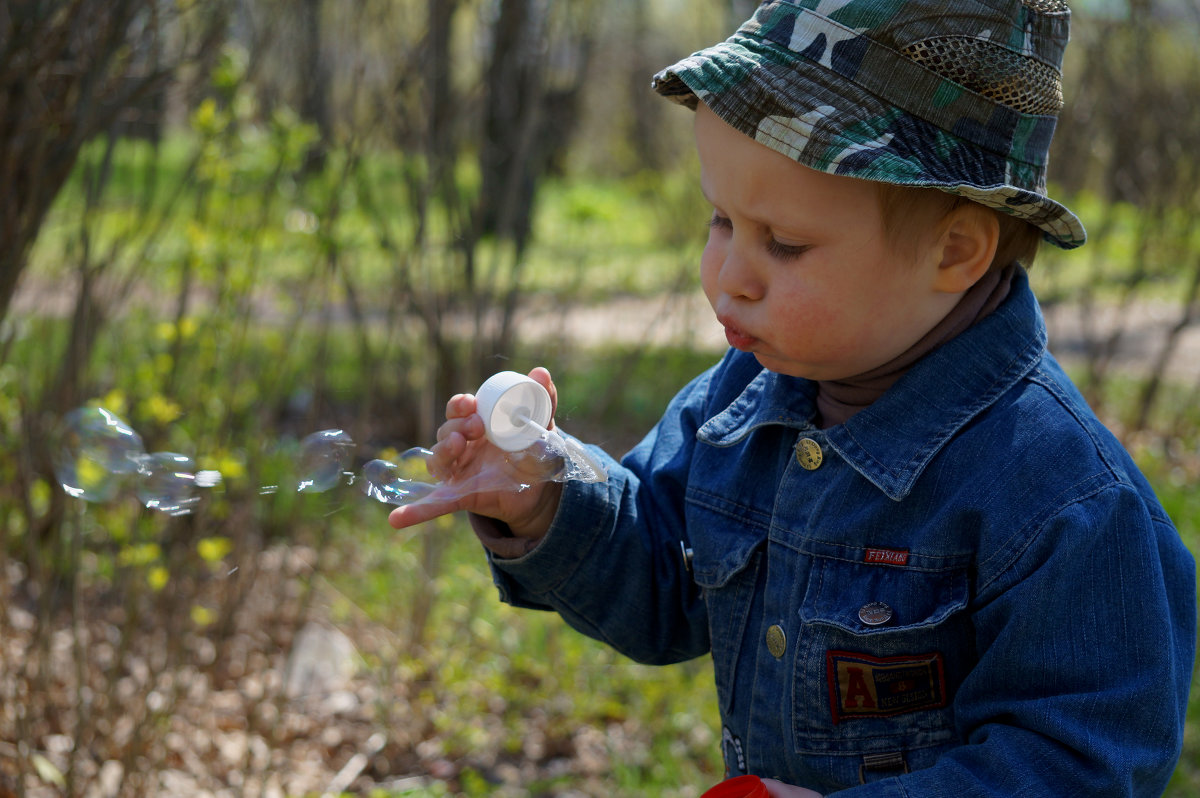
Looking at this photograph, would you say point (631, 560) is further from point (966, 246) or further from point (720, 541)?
point (966, 246)

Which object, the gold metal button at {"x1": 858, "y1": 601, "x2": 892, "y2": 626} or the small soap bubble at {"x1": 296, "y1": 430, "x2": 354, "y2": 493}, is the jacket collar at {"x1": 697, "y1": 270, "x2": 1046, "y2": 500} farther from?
the small soap bubble at {"x1": 296, "y1": 430, "x2": 354, "y2": 493}

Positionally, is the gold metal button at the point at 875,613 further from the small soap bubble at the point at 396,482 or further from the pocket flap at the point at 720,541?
the small soap bubble at the point at 396,482

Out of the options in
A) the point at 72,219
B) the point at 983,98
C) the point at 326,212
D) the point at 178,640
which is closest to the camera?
the point at 983,98

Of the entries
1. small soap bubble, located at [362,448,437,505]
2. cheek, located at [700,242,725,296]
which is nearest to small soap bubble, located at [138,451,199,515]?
small soap bubble, located at [362,448,437,505]

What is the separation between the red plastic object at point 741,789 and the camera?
4.18 ft

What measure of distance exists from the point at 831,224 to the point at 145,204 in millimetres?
2767

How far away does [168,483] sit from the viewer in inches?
76.2

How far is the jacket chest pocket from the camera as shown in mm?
1338

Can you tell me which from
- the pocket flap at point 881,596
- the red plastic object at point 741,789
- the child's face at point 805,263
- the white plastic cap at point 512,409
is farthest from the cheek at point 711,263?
the red plastic object at point 741,789

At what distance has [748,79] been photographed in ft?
4.47

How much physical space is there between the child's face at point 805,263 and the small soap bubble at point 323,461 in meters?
0.71

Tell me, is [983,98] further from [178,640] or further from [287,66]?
[287,66]

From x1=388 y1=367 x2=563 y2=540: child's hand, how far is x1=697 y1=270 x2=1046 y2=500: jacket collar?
0.40 m

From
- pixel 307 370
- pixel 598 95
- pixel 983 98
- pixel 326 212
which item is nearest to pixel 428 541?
pixel 326 212
